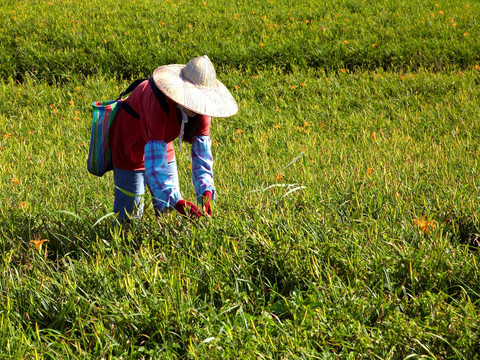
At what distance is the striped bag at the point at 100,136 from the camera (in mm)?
2777

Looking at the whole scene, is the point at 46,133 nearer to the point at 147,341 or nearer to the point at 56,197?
the point at 56,197

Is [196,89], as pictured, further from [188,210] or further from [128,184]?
[128,184]

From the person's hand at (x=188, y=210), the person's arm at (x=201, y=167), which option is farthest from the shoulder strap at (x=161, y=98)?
the person's hand at (x=188, y=210)

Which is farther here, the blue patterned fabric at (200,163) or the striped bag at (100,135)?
the striped bag at (100,135)

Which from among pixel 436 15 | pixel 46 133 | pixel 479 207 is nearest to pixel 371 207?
pixel 479 207

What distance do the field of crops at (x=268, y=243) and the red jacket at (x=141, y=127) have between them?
304 mm

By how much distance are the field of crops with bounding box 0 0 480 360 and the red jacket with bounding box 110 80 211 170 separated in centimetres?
30

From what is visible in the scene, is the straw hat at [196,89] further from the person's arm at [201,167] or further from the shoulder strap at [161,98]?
the person's arm at [201,167]

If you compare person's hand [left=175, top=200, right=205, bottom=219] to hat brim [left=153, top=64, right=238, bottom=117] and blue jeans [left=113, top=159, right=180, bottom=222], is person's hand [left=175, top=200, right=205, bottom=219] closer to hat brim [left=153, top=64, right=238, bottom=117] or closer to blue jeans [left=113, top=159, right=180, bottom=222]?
hat brim [left=153, top=64, right=238, bottom=117]

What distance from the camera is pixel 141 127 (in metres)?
2.50

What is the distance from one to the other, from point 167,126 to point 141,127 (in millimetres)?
136

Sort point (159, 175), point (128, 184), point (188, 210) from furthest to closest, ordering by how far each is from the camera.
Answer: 1. point (128, 184)
2. point (159, 175)
3. point (188, 210)

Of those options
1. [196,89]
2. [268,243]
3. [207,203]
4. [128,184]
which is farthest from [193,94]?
[128,184]

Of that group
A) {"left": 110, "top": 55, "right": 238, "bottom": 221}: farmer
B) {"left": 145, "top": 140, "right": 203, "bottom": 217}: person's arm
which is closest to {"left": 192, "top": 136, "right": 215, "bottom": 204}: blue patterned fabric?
{"left": 110, "top": 55, "right": 238, "bottom": 221}: farmer
